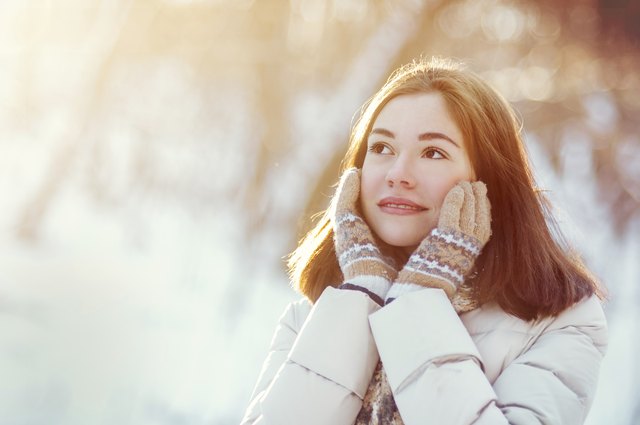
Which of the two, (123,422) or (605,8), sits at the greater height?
(605,8)

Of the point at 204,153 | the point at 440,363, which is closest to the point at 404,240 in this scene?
the point at 440,363

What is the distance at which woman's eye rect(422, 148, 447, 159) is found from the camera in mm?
1494

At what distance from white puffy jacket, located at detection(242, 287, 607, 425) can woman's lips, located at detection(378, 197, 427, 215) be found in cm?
20

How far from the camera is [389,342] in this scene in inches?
51.6

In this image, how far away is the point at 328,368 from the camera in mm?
1315

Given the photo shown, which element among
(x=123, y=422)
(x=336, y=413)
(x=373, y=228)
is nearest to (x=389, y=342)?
(x=336, y=413)

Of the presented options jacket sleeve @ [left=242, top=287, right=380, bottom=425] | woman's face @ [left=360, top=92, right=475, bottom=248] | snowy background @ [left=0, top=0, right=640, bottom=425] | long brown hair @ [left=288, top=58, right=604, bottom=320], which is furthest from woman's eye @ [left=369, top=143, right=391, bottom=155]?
snowy background @ [left=0, top=0, right=640, bottom=425]

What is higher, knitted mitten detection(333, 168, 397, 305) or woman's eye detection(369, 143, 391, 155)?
woman's eye detection(369, 143, 391, 155)

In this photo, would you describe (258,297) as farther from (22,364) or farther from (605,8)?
(605,8)

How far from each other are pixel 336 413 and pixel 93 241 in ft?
7.80

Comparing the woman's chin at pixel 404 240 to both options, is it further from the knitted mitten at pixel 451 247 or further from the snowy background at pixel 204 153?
the snowy background at pixel 204 153

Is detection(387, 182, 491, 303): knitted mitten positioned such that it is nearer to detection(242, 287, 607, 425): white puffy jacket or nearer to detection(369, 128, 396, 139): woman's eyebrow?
detection(242, 287, 607, 425): white puffy jacket

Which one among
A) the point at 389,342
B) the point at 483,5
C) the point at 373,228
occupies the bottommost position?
the point at 389,342

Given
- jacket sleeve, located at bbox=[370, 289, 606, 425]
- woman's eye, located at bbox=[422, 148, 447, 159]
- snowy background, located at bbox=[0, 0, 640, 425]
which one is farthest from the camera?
snowy background, located at bbox=[0, 0, 640, 425]
